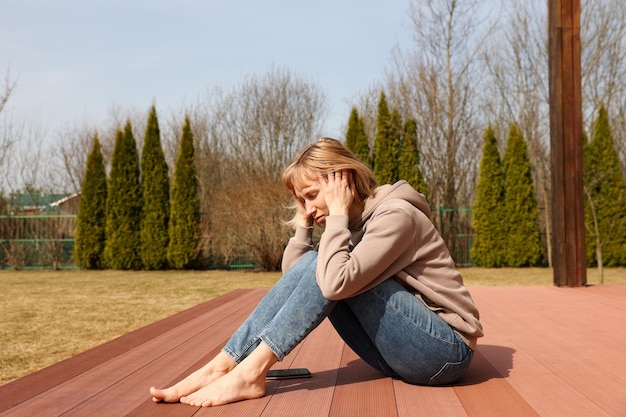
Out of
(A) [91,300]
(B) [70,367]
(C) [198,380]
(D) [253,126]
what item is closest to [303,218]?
(C) [198,380]

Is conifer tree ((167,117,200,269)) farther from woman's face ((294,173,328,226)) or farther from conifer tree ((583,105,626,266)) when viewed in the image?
woman's face ((294,173,328,226))

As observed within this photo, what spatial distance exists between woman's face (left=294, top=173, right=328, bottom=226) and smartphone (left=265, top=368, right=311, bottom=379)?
538 mm

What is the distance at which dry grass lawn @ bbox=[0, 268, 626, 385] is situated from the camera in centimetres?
453

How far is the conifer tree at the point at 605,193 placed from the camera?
12.2 m

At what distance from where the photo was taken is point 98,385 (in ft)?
6.74

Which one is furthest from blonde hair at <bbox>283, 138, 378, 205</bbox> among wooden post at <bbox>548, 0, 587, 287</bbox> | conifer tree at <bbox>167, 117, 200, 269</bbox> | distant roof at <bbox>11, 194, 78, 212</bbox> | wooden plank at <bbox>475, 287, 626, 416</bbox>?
distant roof at <bbox>11, 194, 78, 212</bbox>

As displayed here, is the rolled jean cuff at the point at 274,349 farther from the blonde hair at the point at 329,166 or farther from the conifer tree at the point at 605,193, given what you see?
the conifer tree at the point at 605,193

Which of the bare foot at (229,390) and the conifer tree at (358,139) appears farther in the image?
the conifer tree at (358,139)

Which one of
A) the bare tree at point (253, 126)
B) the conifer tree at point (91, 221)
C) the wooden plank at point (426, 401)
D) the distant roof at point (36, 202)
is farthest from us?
the bare tree at point (253, 126)

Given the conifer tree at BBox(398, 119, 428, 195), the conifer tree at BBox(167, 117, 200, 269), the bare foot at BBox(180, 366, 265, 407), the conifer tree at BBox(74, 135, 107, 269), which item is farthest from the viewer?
the conifer tree at BBox(74, 135, 107, 269)

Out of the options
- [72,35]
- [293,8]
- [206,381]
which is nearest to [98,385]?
[206,381]

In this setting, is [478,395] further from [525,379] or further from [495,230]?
[495,230]

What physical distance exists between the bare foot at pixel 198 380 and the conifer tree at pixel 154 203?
37.0ft

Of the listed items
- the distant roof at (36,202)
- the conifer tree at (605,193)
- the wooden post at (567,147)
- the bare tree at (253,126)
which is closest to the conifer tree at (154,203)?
the bare tree at (253,126)
